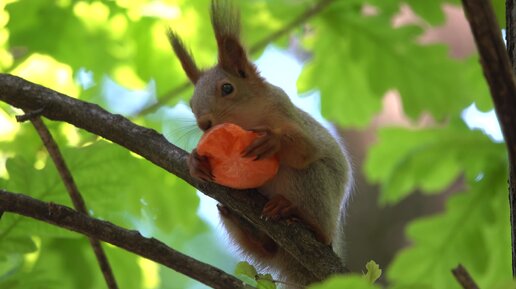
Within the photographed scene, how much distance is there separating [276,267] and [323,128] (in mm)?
482

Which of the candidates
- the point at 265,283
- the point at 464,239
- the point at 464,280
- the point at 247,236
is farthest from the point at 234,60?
the point at 464,280

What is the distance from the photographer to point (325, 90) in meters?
3.82

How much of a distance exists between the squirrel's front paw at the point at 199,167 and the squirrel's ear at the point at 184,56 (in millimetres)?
784

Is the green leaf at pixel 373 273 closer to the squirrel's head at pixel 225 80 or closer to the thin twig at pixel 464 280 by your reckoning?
the thin twig at pixel 464 280

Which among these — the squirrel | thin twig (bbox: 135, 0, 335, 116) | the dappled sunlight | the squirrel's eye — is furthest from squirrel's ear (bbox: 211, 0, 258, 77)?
the dappled sunlight

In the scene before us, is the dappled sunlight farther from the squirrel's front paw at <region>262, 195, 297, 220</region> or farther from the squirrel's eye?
the squirrel's front paw at <region>262, 195, 297, 220</region>

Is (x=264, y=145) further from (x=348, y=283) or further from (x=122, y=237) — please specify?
(x=348, y=283)

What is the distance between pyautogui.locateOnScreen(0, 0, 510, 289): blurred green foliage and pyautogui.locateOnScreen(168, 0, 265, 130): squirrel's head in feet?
1.64

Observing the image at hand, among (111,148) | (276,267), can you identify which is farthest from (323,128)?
(111,148)

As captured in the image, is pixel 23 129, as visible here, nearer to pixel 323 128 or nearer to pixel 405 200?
pixel 323 128

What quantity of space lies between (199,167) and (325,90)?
6.89 ft

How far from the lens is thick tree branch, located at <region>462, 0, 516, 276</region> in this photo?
1136 millimetres

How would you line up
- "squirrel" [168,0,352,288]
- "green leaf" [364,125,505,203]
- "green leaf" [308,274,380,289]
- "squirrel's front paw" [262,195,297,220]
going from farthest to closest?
"green leaf" [364,125,505,203] < "squirrel" [168,0,352,288] < "squirrel's front paw" [262,195,297,220] < "green leaf" [308,274,380,289]

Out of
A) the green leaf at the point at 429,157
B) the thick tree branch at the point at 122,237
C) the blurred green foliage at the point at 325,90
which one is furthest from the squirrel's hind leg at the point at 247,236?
the green leaf at the point at 429,157
